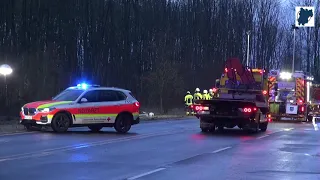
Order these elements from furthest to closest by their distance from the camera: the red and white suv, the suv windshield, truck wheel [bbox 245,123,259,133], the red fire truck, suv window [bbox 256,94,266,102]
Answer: the red fire truck → suv window [bbox 256,94,266,102] → truck wheel [bbox 245,123,259,133] → the suv windshield → the red and white suv

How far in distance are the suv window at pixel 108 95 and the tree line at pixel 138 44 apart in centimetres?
1334

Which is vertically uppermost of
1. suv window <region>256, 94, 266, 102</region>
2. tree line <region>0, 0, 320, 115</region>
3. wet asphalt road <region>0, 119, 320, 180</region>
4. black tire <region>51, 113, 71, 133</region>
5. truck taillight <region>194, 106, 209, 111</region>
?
tree line <region>0, 0, 320, 115</region>

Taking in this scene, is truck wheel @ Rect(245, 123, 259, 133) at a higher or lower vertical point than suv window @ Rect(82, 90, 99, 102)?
lower

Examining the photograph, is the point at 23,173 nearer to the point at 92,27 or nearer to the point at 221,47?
the point at 92,27

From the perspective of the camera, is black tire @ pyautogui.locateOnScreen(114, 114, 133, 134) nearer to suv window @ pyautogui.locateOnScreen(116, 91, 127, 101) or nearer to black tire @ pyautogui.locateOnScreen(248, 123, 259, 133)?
suv window @ pyautogui.locateOnScreen(116, 91, 127, 101)

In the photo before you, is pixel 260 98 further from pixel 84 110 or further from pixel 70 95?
pixel 70 95

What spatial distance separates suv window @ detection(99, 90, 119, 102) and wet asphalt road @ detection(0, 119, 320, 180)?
2027 millimetres

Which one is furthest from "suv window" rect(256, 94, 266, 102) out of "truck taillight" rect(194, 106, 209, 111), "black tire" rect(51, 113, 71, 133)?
"black tire" rect(51, 113, 71, 133)

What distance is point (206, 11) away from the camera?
6006 cm

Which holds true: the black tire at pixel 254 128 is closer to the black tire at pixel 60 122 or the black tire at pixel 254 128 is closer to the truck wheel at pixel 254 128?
the truck wheel at pixel 254 128

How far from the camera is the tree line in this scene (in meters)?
34.4

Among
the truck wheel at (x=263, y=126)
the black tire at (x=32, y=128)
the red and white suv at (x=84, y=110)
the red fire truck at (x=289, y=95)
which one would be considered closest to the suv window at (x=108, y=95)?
the red and white suv at (x=84, y=110)

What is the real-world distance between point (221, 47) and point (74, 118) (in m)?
44.2

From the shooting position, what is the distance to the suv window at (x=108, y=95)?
1966 cm
